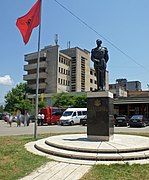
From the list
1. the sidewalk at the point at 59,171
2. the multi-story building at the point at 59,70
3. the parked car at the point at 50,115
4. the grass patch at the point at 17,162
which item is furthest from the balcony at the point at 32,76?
the sidewalk at the point at 59,171

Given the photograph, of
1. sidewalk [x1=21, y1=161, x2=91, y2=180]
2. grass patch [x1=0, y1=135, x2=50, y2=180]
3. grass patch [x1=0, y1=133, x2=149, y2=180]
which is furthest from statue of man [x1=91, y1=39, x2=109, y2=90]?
sidewalk [x1=21, y1=161, x2=91, y2=180]

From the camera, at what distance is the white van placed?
38.7 meters

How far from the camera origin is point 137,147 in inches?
417

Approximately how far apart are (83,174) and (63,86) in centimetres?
7170

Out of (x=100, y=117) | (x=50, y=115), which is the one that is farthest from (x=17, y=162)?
(x=50, y=115)

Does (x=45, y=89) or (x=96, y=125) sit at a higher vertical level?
(x=45, y=89)

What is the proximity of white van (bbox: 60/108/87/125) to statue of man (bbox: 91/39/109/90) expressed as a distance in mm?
24974

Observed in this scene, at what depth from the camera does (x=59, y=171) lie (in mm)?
8219

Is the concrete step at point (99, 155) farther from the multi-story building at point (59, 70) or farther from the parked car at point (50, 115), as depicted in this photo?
the multi-story building at point (59, 70)

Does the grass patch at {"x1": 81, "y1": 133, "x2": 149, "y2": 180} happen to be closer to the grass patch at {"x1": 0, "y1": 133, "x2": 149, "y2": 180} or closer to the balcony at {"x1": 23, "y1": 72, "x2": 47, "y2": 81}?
the grass patch at {"x1": 0, "y1": 133, "x2": 149, "y2": 180}

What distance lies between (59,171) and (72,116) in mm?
31842

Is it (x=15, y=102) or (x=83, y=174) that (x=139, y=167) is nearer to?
Answer: (x=83, y=174)

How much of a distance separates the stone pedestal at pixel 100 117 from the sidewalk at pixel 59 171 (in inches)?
174

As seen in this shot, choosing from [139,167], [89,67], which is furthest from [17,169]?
[89,67]
